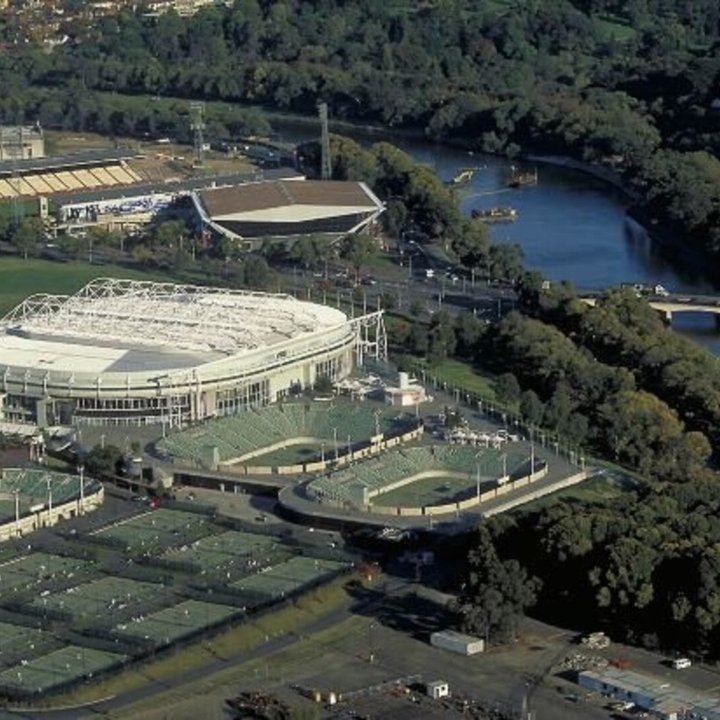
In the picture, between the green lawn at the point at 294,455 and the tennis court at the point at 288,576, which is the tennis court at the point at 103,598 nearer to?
the tennis court at the point at 288,576

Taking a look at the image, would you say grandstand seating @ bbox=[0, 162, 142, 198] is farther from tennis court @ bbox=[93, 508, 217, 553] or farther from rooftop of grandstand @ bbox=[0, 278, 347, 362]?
tennis court @ bbox=[93, 508, 217, 553]

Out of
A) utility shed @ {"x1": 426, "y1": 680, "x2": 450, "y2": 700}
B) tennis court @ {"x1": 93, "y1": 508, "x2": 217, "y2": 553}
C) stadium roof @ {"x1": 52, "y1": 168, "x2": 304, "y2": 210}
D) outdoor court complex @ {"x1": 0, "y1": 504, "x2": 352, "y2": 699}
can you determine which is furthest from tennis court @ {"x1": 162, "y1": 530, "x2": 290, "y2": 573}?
stadium roof @ {"x1": 52, "y1": 168, "x2": 304, "y2": 210}

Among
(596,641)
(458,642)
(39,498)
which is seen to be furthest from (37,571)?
(596,641)

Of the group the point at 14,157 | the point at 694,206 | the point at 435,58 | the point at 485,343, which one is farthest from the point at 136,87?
the point at 485,343

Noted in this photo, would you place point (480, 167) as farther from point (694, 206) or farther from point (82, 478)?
point (82, 478)

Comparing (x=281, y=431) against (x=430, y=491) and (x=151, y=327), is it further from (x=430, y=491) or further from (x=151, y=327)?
(x=151, y=327)
